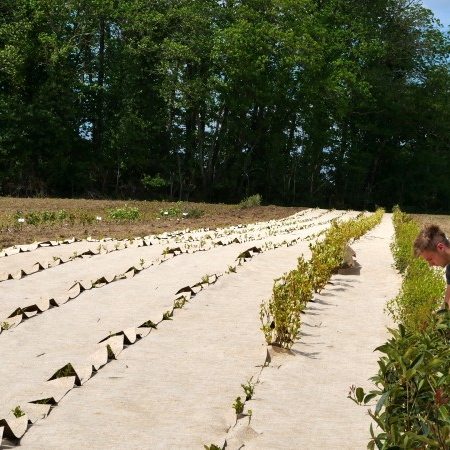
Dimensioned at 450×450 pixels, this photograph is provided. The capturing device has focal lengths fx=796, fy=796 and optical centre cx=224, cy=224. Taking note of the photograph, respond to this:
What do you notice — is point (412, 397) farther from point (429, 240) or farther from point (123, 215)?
point (123, 215)

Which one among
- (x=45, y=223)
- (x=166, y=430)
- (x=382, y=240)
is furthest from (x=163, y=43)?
(x=166, y=430)

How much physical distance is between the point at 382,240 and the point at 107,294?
8.39m

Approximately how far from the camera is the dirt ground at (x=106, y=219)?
1558cm

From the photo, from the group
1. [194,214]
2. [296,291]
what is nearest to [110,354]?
[296,291]

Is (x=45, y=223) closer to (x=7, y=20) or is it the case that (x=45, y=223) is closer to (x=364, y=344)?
(x=364, y=344)

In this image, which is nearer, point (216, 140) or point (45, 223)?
point (45, 223)

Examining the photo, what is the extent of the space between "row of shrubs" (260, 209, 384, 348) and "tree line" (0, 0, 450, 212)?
2050 cm

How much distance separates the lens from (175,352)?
20.2 feet

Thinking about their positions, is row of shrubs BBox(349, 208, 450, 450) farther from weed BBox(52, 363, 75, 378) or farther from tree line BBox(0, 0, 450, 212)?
tree line BBox(0, 0, 450, 212)

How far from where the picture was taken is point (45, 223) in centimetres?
1778

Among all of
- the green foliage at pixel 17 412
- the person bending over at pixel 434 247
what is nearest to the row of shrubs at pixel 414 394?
the person bending over at pixel 434 247

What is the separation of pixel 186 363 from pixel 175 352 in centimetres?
32

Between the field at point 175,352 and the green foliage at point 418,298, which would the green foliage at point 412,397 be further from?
the green foliage at point 418,298

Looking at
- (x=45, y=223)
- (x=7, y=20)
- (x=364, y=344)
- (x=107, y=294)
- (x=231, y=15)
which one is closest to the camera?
(x=364, y=344)
